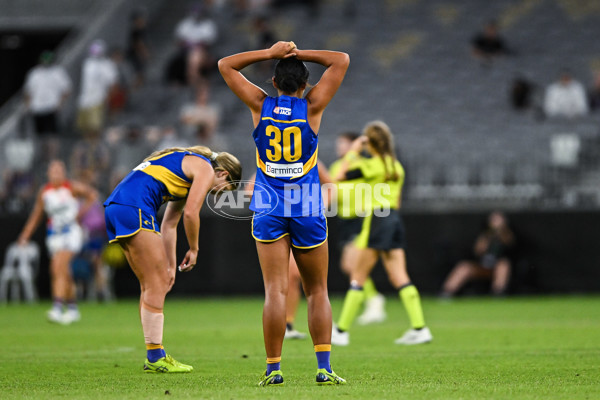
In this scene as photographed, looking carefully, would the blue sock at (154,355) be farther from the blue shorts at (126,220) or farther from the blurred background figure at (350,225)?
the blurred background figure at (350,225)

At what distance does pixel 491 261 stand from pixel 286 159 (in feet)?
46.2

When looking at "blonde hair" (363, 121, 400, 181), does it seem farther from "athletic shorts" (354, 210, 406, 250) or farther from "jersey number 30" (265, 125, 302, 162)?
"jersey number 30" (265, 125, 302, 162)

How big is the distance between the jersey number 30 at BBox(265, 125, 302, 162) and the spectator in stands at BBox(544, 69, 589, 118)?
1677cm

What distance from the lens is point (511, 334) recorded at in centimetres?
1301

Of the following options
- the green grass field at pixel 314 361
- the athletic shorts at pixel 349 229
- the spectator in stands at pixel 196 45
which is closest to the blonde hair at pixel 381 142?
the green grass field at pixel 314 361

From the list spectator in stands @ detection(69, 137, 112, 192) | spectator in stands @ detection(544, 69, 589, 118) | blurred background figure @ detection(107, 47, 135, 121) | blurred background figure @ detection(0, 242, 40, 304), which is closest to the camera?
spectator in stands @ detection(69, 137, 112, 192)

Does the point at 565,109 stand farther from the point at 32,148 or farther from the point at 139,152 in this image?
the point at 32,148

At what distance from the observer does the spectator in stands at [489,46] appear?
87.5ft

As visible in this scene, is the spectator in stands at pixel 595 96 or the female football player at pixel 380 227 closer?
the female football player at pixel 380 227

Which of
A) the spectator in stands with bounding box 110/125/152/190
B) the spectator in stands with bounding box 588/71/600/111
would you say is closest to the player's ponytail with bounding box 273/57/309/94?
the spectator in stands with bounding box 110/125/152/190

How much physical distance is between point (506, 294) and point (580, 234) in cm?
195

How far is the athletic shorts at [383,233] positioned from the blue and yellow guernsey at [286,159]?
165 inches

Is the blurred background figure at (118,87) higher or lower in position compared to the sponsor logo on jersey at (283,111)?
higher

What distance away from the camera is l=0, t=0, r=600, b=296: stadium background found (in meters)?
21.2
